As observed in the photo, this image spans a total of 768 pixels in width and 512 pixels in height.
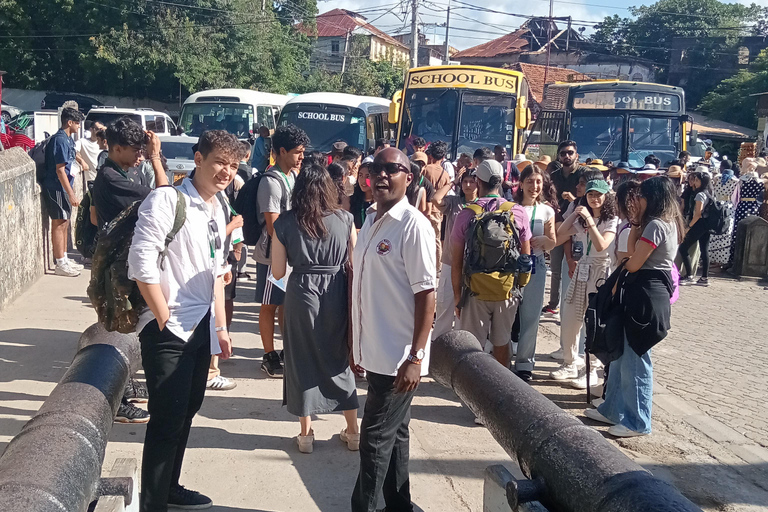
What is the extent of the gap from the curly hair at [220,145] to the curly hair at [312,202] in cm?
85

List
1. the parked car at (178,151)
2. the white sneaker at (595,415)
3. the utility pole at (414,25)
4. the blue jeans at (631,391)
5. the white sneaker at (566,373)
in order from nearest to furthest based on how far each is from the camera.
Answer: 1. the blue jeans at (631,391)
2. the white sneaker at (595,415)
3. the white sneaker at (566,373)
4. the parked car at (178,151)
5. the utility pole at (414,25)

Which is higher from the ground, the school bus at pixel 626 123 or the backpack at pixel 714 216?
the school bus at pixel 626 123

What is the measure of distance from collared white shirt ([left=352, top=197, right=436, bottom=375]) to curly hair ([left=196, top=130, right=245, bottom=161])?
0.76 meters

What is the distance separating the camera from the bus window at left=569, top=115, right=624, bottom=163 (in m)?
15.2

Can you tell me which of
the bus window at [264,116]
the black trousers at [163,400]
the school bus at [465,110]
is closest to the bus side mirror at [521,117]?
the school bus at [465,110]

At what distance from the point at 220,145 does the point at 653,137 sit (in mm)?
13545

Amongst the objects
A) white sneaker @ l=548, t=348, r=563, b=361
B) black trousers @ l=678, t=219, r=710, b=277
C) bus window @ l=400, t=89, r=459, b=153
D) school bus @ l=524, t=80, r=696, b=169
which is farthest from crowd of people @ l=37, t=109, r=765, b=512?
school bus @ l=524, t=80, r=696, b=169

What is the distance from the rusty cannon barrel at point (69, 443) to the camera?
244 cm

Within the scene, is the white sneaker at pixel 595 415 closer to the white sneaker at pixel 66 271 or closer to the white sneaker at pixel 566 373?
the white sneaker at pixel 566 373

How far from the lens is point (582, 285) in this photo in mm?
5969

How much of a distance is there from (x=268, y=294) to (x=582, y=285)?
254 centimetres

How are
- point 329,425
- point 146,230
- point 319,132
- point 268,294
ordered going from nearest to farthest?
point 146,230
point 329,425
point 268,294
point 319,132

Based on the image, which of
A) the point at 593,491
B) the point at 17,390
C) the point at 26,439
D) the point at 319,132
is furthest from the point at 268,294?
the point at 319,132

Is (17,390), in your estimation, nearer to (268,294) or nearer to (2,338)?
(2,338)
